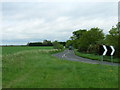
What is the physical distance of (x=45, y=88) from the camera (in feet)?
19.8

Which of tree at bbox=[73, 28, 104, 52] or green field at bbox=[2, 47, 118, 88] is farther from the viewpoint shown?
tree at bbox=[73, 28, 104, 52]

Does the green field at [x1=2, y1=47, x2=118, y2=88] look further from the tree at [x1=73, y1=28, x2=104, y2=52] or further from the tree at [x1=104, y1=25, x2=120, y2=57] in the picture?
the tree at [x1=73, y1=28, x2=104, y2=52]

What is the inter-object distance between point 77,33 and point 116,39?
5056 centimetres

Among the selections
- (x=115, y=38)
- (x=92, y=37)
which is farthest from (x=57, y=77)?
(x=92, y=37)

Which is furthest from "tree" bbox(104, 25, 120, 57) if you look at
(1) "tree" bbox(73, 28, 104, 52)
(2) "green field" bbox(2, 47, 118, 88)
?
(1) "tree" bbox(73, 28, 104, 52)

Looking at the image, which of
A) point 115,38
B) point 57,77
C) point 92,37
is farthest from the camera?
point 92,37

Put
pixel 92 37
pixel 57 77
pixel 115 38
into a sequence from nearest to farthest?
pixel 57 77
pixel 115 38
pixel 92 37

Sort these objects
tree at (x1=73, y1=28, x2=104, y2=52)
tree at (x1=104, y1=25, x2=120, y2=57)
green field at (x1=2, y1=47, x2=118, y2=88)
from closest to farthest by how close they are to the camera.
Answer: green field at (x1=2, y1=47, x2=118, y2=88), tree at (x1=104, y1=25, x2=120, y2=57), tree at (x1=73, y1=28, x2=104, y2=52)

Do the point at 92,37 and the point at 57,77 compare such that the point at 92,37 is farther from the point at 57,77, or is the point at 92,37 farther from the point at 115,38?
the point at 57,77

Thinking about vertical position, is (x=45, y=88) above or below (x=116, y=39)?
below

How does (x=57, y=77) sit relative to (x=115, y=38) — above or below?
below

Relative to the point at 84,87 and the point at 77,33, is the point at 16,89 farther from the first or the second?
the point at 77,33

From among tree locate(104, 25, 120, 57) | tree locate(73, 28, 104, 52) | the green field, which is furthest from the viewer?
tree locate(73, 28, 104, 52)

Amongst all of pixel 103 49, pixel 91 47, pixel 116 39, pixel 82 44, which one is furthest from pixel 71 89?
pixel 82 44
